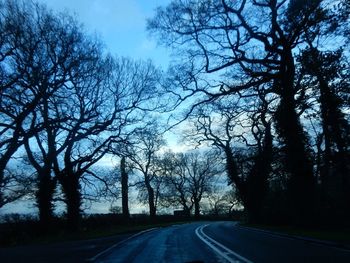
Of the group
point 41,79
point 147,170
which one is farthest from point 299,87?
point 147,170

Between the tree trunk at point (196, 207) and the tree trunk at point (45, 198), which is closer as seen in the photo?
the tree trunk at point (45, 198)

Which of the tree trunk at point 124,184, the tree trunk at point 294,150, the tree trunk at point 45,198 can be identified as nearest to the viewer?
the tree trunk at point 294,150

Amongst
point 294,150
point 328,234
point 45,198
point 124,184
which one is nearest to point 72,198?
point 45,198

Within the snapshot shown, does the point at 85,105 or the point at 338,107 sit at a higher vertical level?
the point at 85,105

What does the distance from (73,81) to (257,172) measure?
23028 mm

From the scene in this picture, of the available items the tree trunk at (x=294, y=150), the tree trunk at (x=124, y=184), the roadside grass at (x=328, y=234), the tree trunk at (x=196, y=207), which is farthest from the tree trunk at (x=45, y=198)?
the tree trunk at (x=196, y=207)

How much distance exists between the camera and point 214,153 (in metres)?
57.5

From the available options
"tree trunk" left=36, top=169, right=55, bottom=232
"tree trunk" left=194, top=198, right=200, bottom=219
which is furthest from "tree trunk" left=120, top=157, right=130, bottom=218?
"tree trunk" left=194, top=198, right=200, bottom=219

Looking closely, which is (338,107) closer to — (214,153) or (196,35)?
(196,35)

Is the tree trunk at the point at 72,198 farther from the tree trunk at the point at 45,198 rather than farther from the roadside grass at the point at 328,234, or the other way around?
the roadside grass at the point at 328,234

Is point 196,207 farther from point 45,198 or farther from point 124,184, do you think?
point 45,198

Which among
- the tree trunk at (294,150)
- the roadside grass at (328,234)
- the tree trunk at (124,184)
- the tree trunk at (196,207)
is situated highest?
the tree trunk at (196,207)

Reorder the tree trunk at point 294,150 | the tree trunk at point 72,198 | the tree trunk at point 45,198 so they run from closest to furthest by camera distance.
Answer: the tree trunk at point 294,150 < the tree trunk at point 45,198 < the tree trunk at point 72,198

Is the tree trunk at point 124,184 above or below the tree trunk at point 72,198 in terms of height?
above
